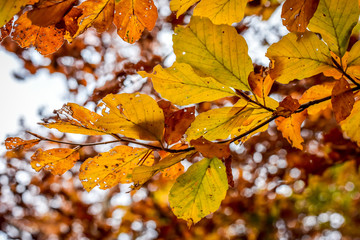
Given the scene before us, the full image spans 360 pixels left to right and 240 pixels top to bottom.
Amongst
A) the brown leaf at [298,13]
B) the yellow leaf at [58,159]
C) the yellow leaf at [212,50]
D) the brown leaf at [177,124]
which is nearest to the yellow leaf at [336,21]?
the brown leaf at [298,13]

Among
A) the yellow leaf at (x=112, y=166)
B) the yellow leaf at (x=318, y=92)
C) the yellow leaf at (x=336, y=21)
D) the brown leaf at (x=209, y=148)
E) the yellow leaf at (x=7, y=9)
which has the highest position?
the yellow leaf at (x=7, y=9)

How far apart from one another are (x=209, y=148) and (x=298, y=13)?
26cm

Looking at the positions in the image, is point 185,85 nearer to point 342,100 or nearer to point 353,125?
point 342,100

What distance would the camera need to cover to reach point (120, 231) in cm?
443

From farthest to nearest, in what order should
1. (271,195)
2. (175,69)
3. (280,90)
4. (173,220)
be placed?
1. (271,195)
2. (173,220)
3. (280,90)
4. (175,69)

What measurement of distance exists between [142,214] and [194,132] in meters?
4.18

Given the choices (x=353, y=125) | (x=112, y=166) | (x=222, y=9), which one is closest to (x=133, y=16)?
(x=222, y=9)

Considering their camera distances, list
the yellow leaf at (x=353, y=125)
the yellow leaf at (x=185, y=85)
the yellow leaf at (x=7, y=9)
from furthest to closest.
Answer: the yellow leaf at (x=353, y=125) → the yellow leaf at (x=185, y=85) → the yellow leaf at (x=7, y=9)

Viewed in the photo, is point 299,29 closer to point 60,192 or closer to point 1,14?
point 1,14

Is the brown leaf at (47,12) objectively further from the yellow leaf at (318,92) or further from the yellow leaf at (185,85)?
the yellow leaf at (318,92)

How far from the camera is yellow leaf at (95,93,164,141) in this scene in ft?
1.43

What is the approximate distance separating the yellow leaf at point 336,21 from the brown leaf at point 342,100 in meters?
0.05

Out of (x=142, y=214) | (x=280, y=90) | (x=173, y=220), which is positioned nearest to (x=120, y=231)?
(x=142, y=214)

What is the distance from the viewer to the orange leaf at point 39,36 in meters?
0.46
